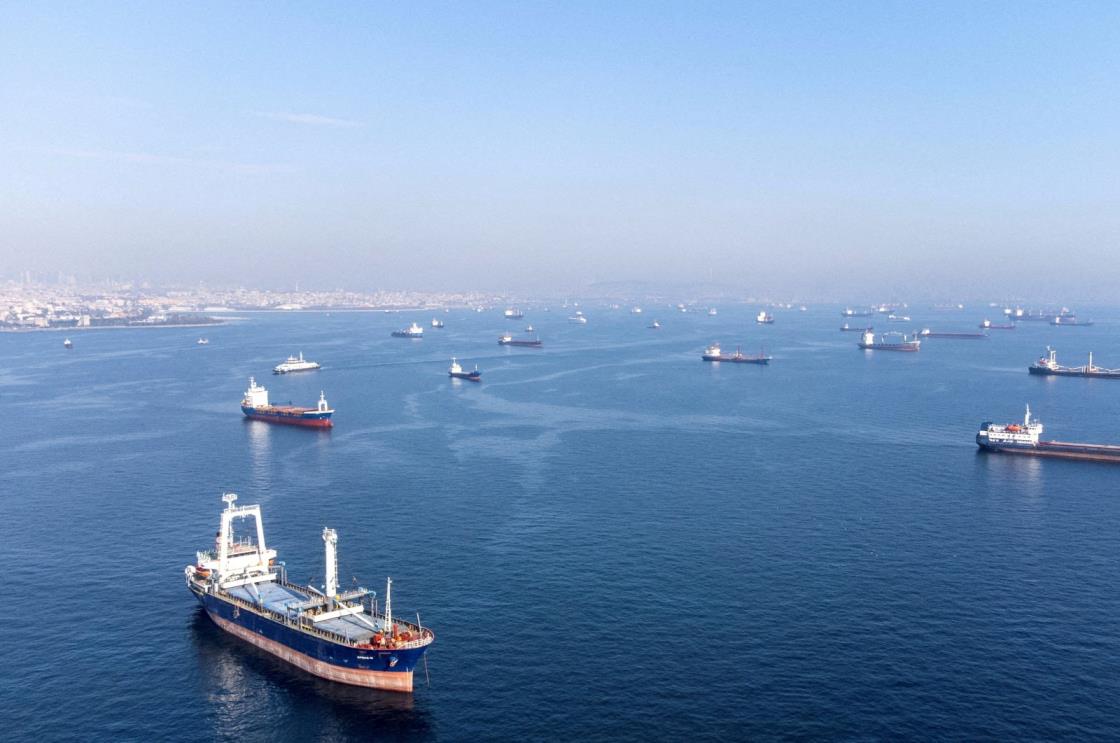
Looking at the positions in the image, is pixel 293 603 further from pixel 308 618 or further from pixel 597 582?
pixel 597 582

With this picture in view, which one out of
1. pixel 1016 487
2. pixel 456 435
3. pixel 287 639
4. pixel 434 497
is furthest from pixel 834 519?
pixel 456 435

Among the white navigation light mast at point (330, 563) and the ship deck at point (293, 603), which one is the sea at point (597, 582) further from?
the white navigation light mast at point (330, 563)

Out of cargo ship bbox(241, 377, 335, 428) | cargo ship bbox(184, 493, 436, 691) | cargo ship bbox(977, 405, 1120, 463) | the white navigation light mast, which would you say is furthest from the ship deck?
cargo ship bbox(977, 405, 1120, 463)

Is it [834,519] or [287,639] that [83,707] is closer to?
[287,639]

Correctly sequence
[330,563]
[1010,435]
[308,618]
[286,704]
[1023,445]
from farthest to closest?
[1010,435], [1023,445], [330,563], [308,618], [286,704]

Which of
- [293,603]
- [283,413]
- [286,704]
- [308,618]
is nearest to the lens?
[286,704]

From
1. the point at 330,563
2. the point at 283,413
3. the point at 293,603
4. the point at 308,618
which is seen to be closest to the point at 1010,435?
the point at 330,563

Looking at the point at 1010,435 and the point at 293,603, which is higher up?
the point at 1010,435

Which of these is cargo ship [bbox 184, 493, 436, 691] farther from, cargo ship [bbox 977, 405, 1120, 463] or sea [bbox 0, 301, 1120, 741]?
cargo ship [bbox 977, 405, 1120, 463]
